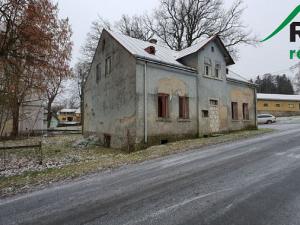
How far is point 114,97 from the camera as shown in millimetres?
15023

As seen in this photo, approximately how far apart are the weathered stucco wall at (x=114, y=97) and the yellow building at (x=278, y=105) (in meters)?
37.2

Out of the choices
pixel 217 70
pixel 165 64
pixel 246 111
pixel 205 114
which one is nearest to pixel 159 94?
pixel 165 64

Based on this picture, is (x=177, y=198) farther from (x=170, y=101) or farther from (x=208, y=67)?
(x=208, y=67)

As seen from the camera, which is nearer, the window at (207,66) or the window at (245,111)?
the window at (207,66)

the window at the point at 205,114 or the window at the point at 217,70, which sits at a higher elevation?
the window at the point at 217,70

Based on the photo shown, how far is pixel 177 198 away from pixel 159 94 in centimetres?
936

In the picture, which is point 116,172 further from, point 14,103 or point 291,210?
point 14,103

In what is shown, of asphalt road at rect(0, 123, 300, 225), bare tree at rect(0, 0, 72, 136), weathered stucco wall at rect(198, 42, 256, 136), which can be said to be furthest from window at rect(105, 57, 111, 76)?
asphalt road at rect(0, 123, 300, 225)

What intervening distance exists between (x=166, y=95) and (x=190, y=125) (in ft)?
9.44

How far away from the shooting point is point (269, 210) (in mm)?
3785

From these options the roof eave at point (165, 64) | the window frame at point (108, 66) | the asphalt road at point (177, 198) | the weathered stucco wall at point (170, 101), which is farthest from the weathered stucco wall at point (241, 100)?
the asphalt road at point (177, 198)

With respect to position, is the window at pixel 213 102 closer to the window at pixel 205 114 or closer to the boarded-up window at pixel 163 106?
the window at pixel 205 114

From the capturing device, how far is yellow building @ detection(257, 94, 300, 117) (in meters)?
44.3

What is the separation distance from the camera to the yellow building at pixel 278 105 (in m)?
44.3
